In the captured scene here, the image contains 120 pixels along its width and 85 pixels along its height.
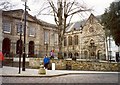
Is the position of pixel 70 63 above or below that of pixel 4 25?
below

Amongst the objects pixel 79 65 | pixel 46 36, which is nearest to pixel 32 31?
pixel 46 36

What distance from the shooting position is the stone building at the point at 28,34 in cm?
3778

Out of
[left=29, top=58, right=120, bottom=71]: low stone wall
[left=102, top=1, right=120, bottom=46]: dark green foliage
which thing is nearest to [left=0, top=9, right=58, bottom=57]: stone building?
[left=29, top=58, right=120, bottom=71]: low stone wall

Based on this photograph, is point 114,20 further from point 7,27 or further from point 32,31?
point 32,31

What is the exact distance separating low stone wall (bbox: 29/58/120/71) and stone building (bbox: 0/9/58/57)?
7.56 m

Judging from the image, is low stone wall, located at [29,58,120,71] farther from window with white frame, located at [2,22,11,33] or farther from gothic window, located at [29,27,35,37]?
gothic window, located at [29,27,35,37]

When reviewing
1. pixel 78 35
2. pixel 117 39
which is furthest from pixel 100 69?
pixel 78 35

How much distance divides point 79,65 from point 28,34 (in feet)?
68.0

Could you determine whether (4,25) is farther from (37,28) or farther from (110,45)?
(110,45)

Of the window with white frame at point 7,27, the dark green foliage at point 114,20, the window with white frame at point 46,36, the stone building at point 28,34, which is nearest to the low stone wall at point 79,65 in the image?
the dark green foliage at point 114,20

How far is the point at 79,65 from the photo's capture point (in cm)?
2733

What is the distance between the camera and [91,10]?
91.0 feet

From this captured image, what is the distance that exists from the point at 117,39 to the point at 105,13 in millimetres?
4059

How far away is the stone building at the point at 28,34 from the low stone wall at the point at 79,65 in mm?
7565
